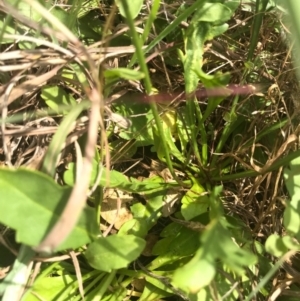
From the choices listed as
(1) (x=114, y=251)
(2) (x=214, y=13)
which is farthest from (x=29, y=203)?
(2) (x=214, y=13)

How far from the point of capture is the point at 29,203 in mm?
604

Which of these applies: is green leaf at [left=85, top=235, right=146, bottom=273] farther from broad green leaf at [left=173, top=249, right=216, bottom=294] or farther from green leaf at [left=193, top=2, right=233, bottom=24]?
green leaf at [left=193, top=2, right=233, bottom=24]

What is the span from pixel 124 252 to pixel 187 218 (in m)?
0.16

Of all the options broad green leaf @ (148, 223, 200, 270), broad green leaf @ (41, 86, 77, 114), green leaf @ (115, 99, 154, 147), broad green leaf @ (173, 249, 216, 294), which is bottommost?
broad green leaf @ (148, 223, 200, 270)

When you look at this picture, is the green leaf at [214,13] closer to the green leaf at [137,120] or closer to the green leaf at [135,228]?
the green leaf at [137,120]

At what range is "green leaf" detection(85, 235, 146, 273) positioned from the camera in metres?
0.67

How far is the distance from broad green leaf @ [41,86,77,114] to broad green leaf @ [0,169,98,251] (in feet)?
0.65

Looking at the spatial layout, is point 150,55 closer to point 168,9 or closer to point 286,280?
point 168,9

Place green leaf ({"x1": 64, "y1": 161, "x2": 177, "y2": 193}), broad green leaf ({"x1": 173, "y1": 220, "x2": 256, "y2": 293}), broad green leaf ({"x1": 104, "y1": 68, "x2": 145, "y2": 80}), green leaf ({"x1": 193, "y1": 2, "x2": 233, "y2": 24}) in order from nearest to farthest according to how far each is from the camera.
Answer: broad green leaf ({"x1": 173, "y1": 220, "x2": 256, "y2": 293}) < broad green leaf ({"x1": 104, "y1": 68, "x2": 145, "y2": 80}) < green leaf ({"x1": 64, "y1": 161, "x2": 177, "y2": 193}) < green leaf ({"x1": 193, "y1": 2, "x2": 233, "y2": 24})

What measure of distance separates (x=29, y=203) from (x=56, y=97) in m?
0.23

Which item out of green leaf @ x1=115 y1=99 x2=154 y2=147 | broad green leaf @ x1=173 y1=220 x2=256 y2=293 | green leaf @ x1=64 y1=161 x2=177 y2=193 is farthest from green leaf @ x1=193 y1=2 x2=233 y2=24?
broad green leaf @ x1=173 y1=220 x2=256 y2=293

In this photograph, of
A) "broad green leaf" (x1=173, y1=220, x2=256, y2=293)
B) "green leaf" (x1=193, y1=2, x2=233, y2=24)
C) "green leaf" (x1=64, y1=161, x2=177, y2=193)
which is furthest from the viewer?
"green leaf" (x1=193, y1=2, x2=233, y2=24)

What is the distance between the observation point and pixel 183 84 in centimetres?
92

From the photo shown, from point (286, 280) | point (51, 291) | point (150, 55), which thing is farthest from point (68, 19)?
point (286, 280)
